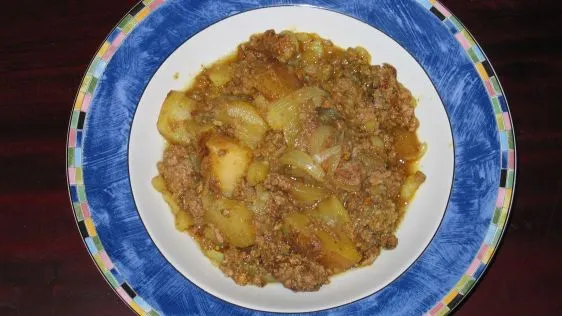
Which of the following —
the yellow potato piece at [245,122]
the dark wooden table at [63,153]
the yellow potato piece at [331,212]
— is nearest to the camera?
the yellow potato piece at [331,212]

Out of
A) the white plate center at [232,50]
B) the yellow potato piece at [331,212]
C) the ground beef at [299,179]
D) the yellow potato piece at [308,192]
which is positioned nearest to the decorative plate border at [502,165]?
the white plate center at [232,50]

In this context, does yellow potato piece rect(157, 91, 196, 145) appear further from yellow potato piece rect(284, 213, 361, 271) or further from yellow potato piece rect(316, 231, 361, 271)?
yellow potato piece rect(316, 231, 361, 271)

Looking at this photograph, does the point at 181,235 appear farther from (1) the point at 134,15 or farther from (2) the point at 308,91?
(1) the point at 134,15

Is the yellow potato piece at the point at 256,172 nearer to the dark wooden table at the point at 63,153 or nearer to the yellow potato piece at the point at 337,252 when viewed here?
the yellow potato piece at the point at 337,252

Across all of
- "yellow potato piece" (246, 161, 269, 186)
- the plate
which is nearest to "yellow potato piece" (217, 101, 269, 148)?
"yellow potato piece" (246, 161, 269, 186)

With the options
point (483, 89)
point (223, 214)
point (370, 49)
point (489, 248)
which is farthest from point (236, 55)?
point (489, 248)
